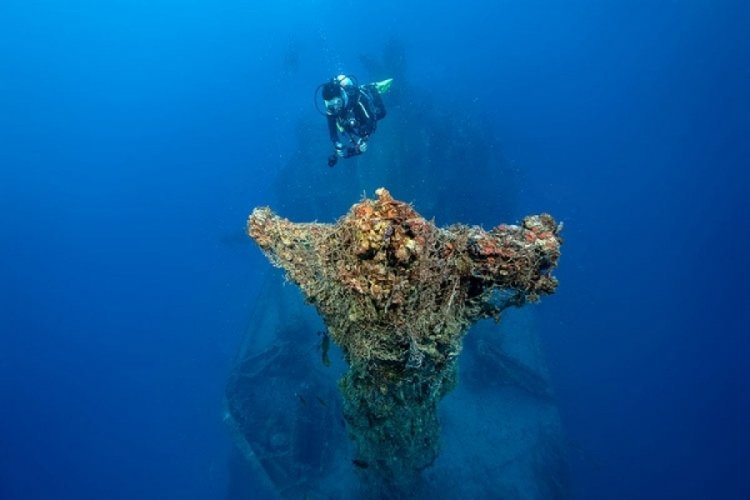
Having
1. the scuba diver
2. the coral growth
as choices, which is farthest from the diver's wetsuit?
the coral growth

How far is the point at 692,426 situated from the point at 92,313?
244 feet

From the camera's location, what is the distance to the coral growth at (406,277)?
251cm

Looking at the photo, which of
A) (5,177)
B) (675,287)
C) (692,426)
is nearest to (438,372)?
(692,426)

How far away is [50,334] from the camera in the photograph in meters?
60.1

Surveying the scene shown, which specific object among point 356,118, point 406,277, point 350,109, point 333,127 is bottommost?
point 406,277

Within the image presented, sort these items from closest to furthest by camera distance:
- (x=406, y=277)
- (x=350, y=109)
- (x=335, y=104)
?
1. (x=406, y=277)
2. (x=335, y=104)
3. (x=350, y=109)

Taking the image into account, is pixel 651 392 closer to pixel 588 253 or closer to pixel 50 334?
pixel 588 253

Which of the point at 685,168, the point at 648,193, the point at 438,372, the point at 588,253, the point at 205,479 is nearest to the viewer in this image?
the point at 438,372

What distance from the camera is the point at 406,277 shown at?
2557mm

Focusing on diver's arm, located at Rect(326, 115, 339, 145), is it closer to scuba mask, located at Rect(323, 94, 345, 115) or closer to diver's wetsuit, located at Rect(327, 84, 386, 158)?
diver's wetsuit, located at Rect(327, 84, 386, 158)

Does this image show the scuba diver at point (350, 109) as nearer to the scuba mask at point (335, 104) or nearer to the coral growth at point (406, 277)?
the scuba mask at point (335, 104)

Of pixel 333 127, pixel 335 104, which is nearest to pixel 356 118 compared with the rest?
pixel 335 104

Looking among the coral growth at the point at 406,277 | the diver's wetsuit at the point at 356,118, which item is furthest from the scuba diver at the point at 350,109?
the coral growth at the point at 406,277

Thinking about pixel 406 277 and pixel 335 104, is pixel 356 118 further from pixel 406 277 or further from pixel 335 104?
pixel 406 277
